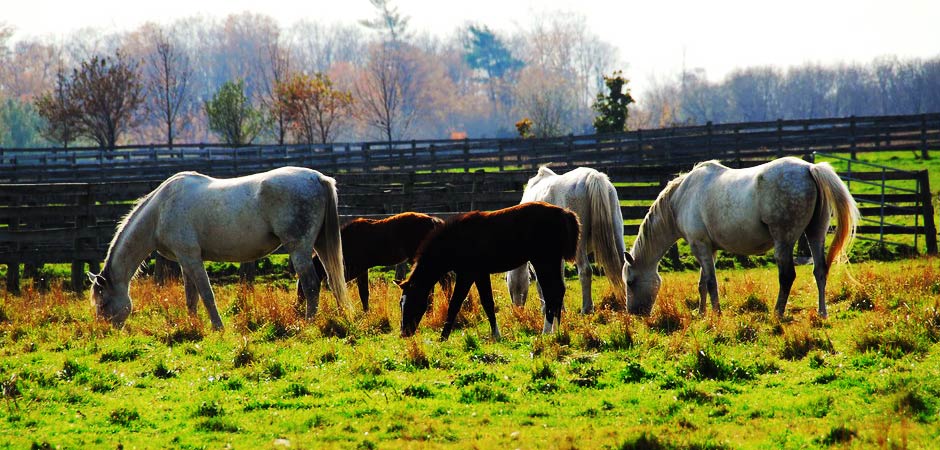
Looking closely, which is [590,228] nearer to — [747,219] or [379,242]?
[747,219]

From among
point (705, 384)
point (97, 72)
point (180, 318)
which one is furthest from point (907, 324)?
point (97, 72)

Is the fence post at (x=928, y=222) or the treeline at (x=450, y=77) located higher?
the treeline at (x=450, y=77)

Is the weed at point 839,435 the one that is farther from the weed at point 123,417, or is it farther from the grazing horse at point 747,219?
the weed at point 123,417

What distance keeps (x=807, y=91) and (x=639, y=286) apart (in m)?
114

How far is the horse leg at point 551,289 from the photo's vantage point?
862 centimetres

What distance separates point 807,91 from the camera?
11531 cm

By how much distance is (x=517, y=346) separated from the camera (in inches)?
324

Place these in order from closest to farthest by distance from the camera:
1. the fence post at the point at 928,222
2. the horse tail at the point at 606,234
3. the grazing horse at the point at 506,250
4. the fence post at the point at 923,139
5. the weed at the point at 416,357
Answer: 1. the weed at the point at 416,357
2. the grazing horse at the point at 506,250
3. the horse tail at the point at 606,234
4. the fence post at the point at 928,222
5. the fence post at the point at 923,139

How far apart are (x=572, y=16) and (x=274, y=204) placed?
115812 millimetres

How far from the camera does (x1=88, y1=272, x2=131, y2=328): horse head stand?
10.1 m

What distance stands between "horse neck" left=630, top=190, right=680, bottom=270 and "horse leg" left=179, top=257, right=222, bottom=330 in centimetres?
491

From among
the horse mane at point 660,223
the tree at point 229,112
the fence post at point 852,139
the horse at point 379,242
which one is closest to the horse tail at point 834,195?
the horse mane at point 660,223

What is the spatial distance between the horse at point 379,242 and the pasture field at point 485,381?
1474mm

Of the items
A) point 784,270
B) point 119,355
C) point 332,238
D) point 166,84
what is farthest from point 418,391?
point 166,84
